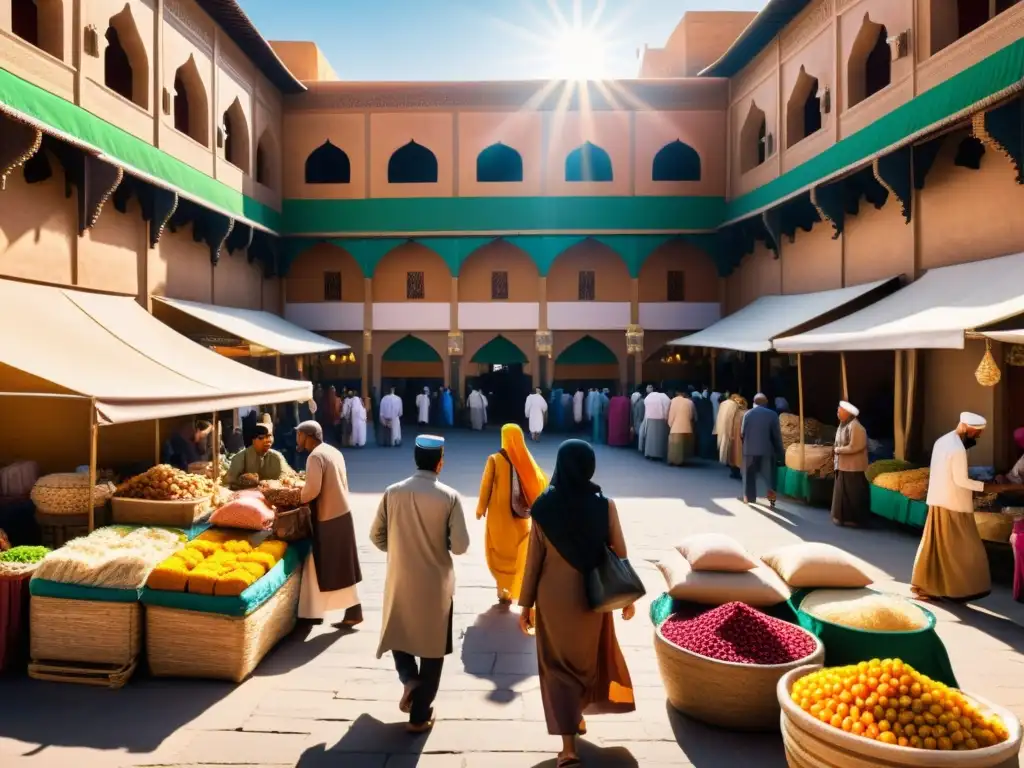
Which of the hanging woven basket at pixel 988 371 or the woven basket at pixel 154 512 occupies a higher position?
the hanging woven basket at pixel 988 371

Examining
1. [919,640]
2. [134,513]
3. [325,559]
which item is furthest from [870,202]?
[134,513]

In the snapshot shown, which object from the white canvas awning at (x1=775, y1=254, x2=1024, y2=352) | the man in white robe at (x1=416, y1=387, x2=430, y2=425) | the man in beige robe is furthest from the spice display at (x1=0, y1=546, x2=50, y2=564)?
the man in white robe at (x1=416, y1=387, x2=430, y2=425)

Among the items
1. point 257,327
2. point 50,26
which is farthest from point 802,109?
point 50,26

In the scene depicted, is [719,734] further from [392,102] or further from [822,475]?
[392,102]

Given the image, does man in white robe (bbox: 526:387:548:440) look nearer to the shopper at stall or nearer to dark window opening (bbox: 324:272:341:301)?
dark window opening (bbox: 324:272:341:301)

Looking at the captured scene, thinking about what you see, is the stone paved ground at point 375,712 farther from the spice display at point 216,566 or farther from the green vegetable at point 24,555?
the green vegetable at point 24,555

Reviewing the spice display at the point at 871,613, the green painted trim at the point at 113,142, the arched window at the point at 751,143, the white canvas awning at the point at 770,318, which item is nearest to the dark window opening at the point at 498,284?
the white canvas awning at the point at 770,318

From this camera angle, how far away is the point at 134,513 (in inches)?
234

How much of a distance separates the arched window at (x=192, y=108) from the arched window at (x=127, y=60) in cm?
141

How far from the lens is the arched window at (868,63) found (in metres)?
11.3

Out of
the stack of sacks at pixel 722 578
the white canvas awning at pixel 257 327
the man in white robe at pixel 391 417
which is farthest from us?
the man in white robe at pixel 391 417

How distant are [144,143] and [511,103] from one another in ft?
31.7

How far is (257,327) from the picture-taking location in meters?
13.8

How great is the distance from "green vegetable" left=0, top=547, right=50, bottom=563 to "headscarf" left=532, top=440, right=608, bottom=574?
12.0 ft
